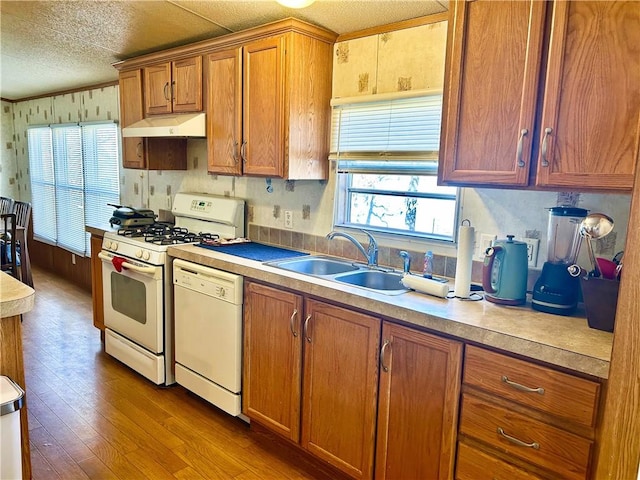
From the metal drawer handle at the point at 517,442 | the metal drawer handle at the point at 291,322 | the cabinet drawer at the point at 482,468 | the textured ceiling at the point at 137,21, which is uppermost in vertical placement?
the textured ceiling at the point at 137,21

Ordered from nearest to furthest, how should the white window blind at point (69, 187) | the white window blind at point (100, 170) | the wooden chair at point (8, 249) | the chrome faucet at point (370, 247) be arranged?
1. the chrome faucet at point (370, 247)
2. the wooden chair at point (8, 249)
3. the white window blind at point (100, 170)
4. the white window blind at point (69, 187)

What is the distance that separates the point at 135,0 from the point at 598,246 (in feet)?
8.33

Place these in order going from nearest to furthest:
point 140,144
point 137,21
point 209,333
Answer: point 209,333 → point 137,21 → point 140,144

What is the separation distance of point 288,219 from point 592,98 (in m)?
1.91

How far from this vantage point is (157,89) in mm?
3434

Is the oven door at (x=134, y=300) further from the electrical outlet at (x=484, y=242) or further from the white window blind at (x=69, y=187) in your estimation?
the white window blind at (x=69, y=187)

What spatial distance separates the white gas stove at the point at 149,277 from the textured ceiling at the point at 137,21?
1131mm

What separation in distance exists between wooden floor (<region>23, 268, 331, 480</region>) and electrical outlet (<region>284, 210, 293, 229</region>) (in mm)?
1212

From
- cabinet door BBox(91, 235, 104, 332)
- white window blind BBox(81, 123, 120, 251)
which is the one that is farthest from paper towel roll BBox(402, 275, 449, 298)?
white window blind BBox(81, 123, 120, 251)

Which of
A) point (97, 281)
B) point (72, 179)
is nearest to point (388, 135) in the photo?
point (97, 281)

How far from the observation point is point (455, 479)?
1720 millimetres

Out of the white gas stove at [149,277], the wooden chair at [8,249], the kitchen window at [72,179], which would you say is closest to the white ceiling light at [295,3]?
the white gas stove at [149,277]

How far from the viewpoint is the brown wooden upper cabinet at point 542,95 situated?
1.48m

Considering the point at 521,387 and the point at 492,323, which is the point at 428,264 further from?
the point at 521,387
